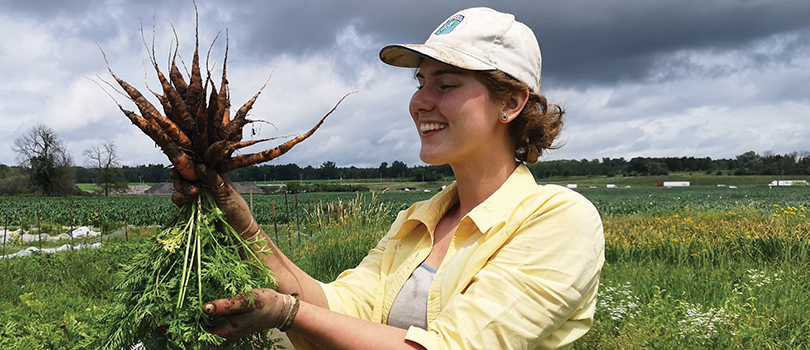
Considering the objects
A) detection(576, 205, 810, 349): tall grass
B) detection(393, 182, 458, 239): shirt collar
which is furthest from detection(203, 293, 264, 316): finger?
detection(576, 205, 810, 349): tall grass

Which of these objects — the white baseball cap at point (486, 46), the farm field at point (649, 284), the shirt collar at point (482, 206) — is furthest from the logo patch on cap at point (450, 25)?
the farm field at point (649, 284)

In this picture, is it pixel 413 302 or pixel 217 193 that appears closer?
pixel 217 193

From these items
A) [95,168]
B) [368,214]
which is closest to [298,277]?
[368,214]

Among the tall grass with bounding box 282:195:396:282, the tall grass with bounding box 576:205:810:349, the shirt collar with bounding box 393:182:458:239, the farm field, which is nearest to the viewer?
the shirt collar with bounding box 393:182:458:239

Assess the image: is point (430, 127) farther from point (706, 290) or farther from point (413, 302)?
point (706, 290)

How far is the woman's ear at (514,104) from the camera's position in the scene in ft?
6.50

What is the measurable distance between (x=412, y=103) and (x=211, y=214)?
0.83m

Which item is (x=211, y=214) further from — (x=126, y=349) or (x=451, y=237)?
(x=451, y=237)

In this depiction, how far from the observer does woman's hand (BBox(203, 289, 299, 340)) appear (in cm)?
167

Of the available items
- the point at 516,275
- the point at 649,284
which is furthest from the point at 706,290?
the point at 516,275

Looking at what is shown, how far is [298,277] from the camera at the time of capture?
2109mm

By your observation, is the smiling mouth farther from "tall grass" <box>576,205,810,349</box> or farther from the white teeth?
"tall grass" <box>576,205,810,349</box>

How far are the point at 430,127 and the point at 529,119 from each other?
0.40m

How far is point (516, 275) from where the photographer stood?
1590 mm
